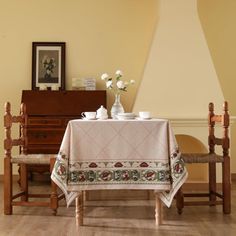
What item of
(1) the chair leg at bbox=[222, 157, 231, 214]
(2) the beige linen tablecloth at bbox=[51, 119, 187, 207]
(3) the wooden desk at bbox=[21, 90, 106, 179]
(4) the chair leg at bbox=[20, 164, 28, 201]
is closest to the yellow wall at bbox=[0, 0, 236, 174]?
(3) the wooden desk at bbox=[21, 90, 106, 179]

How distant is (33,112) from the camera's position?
17.1ft

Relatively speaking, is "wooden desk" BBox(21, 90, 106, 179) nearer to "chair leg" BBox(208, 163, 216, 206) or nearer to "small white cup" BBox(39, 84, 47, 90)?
"small white cup" BBox(39, 84, 47, 90)

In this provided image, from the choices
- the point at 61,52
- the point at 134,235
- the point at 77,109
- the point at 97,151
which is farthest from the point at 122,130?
the point at 61,52

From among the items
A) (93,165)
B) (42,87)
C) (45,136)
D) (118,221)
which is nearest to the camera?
(93,165)

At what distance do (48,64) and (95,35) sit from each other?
715 millimetres

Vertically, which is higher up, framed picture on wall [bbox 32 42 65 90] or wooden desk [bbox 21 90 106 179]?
framed picture on wall [bbox 32 42 65 90]

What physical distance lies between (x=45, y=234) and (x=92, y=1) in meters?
3.53

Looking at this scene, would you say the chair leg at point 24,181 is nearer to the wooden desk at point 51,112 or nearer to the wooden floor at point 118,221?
the wooden floor at point 118,221

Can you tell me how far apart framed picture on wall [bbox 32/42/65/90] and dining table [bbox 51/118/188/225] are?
2390 mm

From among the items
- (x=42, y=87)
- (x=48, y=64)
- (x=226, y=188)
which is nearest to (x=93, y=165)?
(x=226, y=188)

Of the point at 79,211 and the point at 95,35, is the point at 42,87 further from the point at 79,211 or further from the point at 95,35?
the point at 79,211

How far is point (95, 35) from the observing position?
5.65 metres

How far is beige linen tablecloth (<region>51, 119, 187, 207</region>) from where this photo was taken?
10.7 ft

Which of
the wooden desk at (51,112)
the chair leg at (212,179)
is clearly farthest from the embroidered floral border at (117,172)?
the wooden desk at (51,112)
